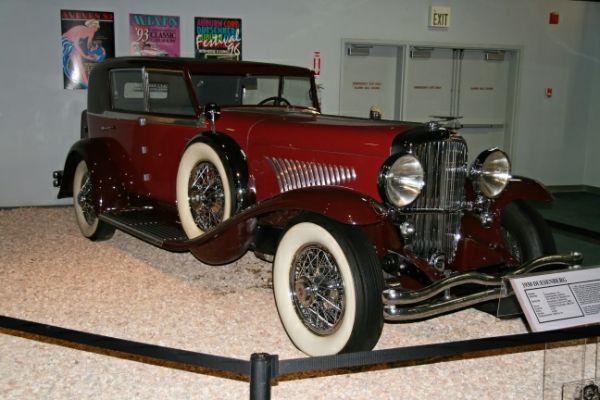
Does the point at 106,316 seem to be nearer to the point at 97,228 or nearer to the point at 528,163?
the point at 97,228

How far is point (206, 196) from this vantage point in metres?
4.51

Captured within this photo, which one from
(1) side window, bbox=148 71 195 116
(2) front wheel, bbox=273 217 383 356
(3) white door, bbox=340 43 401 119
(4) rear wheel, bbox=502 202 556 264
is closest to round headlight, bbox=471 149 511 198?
(4) rear wheel, bbox=502 202 556 264

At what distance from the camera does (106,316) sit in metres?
4.17

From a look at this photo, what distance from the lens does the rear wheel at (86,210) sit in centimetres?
585

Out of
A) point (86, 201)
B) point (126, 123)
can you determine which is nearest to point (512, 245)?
point (126, 123)

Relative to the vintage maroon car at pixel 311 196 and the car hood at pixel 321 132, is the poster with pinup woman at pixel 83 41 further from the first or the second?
the car hood at pixel 321 132

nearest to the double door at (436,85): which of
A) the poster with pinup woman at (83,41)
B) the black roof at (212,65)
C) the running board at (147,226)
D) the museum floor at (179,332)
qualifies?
the poster with pinup woman at (83,41)

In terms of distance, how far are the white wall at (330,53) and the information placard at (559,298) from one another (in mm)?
6278

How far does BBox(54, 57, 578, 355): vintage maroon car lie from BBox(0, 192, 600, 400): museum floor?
35 centimetres

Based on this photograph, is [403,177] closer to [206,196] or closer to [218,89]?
[206,196]

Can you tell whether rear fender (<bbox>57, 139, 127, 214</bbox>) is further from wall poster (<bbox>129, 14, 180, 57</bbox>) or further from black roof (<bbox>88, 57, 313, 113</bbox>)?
wall poster (<bbox>129, 14, 180, 57</bbox>)

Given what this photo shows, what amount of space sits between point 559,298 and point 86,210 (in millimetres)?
4525

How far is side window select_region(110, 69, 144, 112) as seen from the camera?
553 centimetres

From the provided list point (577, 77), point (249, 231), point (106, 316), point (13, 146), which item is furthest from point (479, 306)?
point (577, 77)
